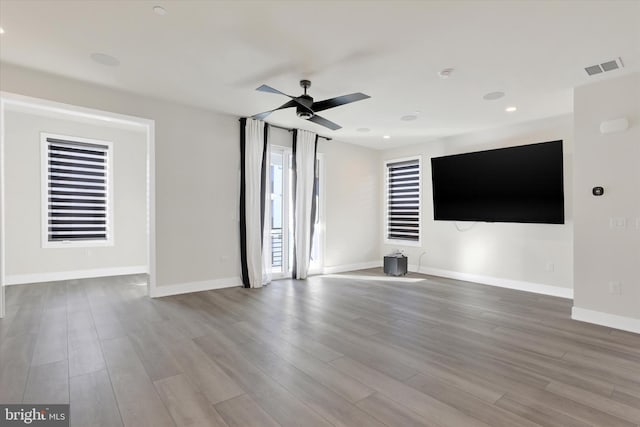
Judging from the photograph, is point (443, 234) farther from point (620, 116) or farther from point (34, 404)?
point (34, 404)

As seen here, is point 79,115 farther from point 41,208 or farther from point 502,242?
point 502,242

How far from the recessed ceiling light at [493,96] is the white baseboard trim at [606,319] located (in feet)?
9.54

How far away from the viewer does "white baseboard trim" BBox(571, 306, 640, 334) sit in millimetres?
3516

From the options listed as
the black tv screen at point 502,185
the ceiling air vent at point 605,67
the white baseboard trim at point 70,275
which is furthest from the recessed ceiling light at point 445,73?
the white baseboard trim at point 70,275

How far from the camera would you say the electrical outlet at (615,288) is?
3632 millimetres

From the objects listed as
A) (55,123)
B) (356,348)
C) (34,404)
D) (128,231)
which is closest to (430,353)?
A: (356,348)

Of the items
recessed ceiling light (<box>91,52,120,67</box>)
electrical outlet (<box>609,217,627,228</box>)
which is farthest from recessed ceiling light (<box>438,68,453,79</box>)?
recessed ceiling light (<box>91,52,120,67</box>)

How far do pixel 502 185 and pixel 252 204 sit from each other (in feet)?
14.1

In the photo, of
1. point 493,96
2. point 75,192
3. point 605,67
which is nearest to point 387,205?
point 493,96

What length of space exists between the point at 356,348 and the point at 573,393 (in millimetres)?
1648

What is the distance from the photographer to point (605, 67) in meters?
3.44

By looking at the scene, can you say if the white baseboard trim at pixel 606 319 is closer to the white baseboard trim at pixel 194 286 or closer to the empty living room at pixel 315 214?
the empty living room at pixel 315 214

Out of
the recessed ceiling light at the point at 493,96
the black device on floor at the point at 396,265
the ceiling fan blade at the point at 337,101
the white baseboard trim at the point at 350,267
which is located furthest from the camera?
the white baseboard trim at the point at 350,267

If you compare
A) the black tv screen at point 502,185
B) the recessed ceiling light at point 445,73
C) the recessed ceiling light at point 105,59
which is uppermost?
the recessed ceiling light at point 105,59
